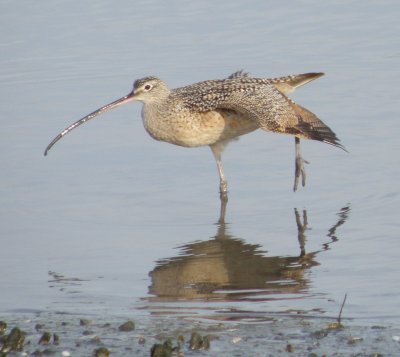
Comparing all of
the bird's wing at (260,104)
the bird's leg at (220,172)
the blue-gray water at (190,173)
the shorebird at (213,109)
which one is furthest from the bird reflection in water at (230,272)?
the shorebird at (213,109)

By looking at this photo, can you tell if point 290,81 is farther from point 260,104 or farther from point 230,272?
point 230,272

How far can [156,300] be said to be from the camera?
817 centimetres

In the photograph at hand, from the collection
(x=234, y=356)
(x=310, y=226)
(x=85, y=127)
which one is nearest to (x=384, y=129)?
(x=310, y=226)

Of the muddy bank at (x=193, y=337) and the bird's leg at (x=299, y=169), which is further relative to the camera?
the bird's leg at (x=299, y=169)

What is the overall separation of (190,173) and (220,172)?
0.44 metres

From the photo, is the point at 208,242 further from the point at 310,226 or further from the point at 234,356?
the point at 234,356

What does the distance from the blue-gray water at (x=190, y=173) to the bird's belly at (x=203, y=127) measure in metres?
0.37

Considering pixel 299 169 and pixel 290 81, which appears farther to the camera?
pixel 290 81

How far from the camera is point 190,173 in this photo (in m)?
11.4

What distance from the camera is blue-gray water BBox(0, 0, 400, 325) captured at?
8453 millimetres

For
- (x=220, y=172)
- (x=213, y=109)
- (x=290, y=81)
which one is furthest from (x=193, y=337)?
(x=290, y=81)

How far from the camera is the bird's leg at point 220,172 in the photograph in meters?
10.7

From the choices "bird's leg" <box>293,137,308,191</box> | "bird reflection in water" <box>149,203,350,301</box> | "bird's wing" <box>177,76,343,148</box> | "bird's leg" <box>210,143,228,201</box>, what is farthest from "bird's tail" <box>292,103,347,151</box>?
"bird's leg" <box>210,143,228,201</box>

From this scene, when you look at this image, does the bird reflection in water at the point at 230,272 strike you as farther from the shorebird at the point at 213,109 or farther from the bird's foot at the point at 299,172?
the shorebird at the point at 213,109
